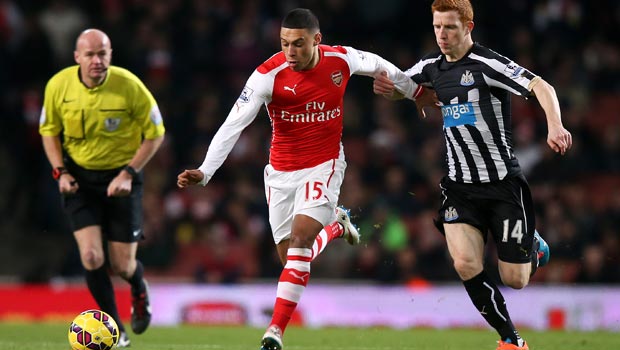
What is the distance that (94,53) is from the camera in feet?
28.7

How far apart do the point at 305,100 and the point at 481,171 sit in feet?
4.52

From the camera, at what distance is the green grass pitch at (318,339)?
9.22 metres

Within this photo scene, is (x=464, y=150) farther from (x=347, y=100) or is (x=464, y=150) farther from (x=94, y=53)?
(x=347, y=100)

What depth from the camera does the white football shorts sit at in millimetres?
7832

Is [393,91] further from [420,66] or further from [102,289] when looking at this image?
[102,289]

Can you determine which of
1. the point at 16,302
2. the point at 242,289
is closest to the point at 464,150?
the point at 242,289

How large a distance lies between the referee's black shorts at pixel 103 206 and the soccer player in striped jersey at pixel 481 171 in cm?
297

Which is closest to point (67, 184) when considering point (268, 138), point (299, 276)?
point (299, 276)

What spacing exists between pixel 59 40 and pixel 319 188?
998 cm

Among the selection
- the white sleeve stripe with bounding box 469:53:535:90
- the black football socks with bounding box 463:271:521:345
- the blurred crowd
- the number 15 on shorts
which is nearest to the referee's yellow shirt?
the number 15 on shorts

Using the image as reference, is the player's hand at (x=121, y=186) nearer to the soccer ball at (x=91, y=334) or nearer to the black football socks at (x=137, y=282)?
the black football socks at (x=137, y=282)

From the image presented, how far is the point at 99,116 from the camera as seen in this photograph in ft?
29.8

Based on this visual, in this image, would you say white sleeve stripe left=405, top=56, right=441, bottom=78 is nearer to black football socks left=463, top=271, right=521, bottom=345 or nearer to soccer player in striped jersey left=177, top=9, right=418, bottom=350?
soccer player in striped jersey left=177, top=9, right=418, bottom=350

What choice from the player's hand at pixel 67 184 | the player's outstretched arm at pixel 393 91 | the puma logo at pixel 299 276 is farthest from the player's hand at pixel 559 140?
the player's hand at pixel 67 184
